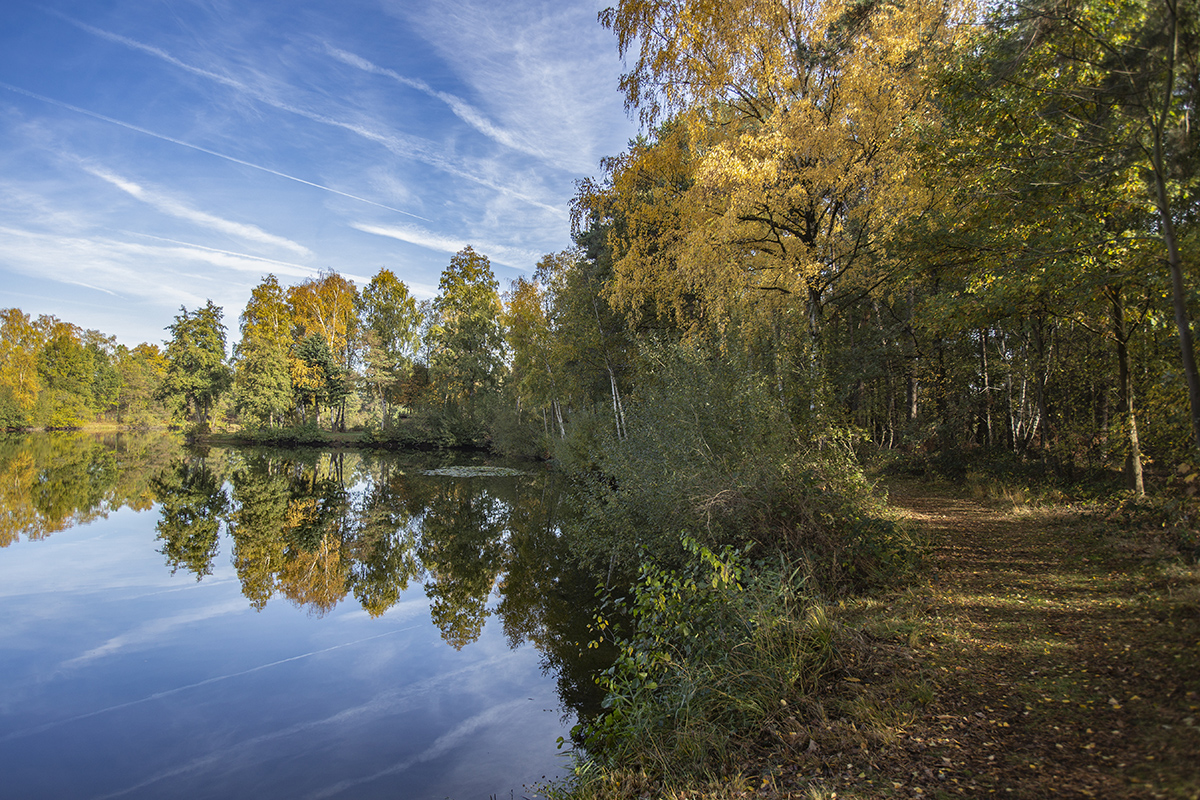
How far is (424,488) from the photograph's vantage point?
24031 millimetres

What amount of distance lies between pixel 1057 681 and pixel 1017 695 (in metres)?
0.31

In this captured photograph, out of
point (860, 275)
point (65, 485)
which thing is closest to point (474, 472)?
point (65, 485)

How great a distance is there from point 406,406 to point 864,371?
3843cm

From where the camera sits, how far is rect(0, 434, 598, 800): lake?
556 cm

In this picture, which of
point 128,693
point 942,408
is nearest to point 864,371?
point 942,408

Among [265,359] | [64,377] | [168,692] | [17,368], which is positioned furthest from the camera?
[64,377]

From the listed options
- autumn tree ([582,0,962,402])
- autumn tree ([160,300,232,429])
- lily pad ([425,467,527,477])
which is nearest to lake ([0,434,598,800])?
autumn tree ([582,0,962,402])

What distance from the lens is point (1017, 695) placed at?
373cm

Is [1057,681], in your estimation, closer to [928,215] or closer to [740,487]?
[740,487]

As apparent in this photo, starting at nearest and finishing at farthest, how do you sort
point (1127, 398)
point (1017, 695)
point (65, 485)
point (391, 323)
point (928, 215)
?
point (1017, 695) → point (1127, 398) → point (928, 215) → point (65, 485) → point (391, 323)

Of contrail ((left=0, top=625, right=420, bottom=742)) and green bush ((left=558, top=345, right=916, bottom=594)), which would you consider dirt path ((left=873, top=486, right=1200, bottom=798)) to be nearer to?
green bush ((left=558, top=345, right=916, bottom=594))

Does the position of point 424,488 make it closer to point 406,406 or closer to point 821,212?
point 821,212

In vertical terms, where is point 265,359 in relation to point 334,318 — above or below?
below

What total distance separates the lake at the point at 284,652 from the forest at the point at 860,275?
1.47 m
